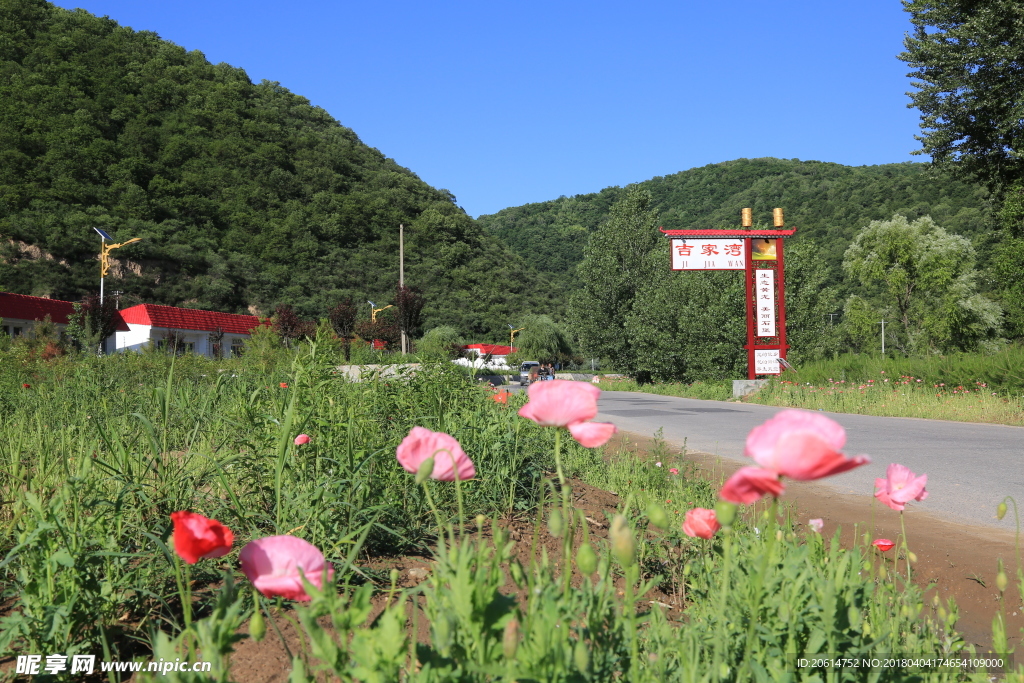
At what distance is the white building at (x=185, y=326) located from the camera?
148 ft

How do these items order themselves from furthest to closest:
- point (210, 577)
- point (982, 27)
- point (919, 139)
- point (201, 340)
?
point (201, 340) < point (919, 139) < point (982, 27) < point (210, 577)

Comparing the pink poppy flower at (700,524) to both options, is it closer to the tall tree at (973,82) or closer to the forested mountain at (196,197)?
the tall tree at (973,82)

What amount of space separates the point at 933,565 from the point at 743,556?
1912 millimetres

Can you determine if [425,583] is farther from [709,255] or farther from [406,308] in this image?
[406,308]

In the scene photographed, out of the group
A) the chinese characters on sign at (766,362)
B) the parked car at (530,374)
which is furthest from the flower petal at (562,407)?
the chinese characters on sign at (766,362)

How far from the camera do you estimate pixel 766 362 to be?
21391mm

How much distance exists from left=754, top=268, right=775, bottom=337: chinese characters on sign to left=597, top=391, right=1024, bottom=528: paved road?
9.90 m

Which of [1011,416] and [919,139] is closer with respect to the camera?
[1011,416]

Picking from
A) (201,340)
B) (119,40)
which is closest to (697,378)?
(201,340)

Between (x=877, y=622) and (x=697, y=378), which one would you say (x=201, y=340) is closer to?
(x=697, y=378)

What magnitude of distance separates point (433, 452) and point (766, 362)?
849 inches

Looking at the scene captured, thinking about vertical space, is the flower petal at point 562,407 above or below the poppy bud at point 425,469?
above

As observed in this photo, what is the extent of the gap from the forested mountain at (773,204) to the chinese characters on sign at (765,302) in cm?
1512

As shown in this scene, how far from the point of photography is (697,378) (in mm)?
27391
